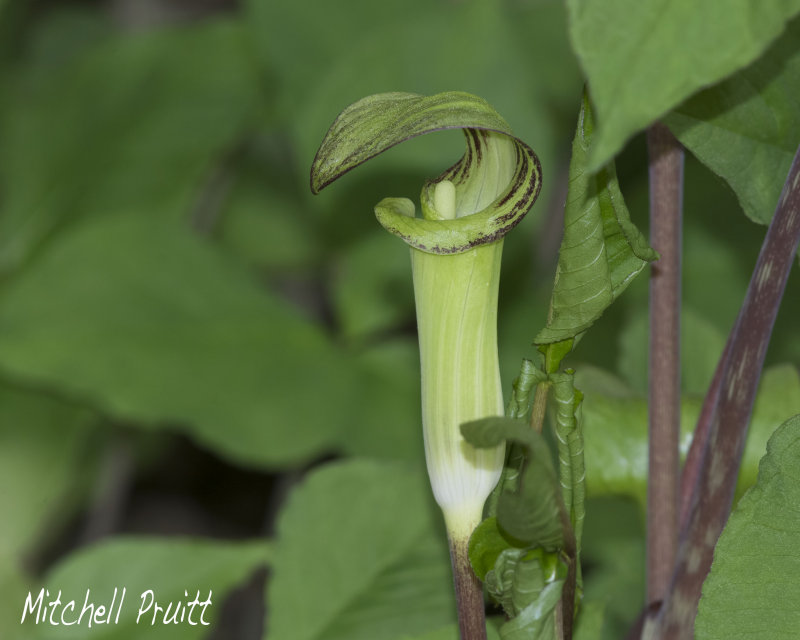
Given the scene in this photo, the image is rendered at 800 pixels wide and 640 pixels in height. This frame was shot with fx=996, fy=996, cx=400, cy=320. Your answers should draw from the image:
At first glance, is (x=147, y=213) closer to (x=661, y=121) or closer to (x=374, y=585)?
(x=374, y=585)

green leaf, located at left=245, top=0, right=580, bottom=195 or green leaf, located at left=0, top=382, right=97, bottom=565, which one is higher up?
green leaf, located at left=245, top=0, right=580, bottom=195

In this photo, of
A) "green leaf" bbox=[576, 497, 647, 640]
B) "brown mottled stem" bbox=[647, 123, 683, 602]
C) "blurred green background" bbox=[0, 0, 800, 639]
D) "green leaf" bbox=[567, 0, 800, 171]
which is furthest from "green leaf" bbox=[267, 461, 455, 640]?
"green leaf" bbox=[567, 0, 800, 171]

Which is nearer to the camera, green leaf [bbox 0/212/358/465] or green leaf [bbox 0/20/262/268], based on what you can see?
green leaf [bbox 0/212/358/465]

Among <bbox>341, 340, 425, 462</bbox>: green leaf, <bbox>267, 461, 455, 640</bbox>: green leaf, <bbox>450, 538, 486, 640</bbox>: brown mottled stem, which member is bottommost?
<bbox>341, 340, 425, 462</bbox>: green leaf

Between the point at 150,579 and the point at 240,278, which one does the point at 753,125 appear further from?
the point at 240,278

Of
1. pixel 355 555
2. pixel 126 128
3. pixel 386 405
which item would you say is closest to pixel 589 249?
pixel 355 555

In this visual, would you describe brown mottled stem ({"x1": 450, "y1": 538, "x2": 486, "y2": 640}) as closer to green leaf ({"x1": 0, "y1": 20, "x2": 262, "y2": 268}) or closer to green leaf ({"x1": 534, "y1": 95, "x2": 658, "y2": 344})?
green leaf ({"x1": 534, "y1": 95, "x2": 658, "y2": 344})

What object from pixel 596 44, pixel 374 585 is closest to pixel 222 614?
pixel 374 585
